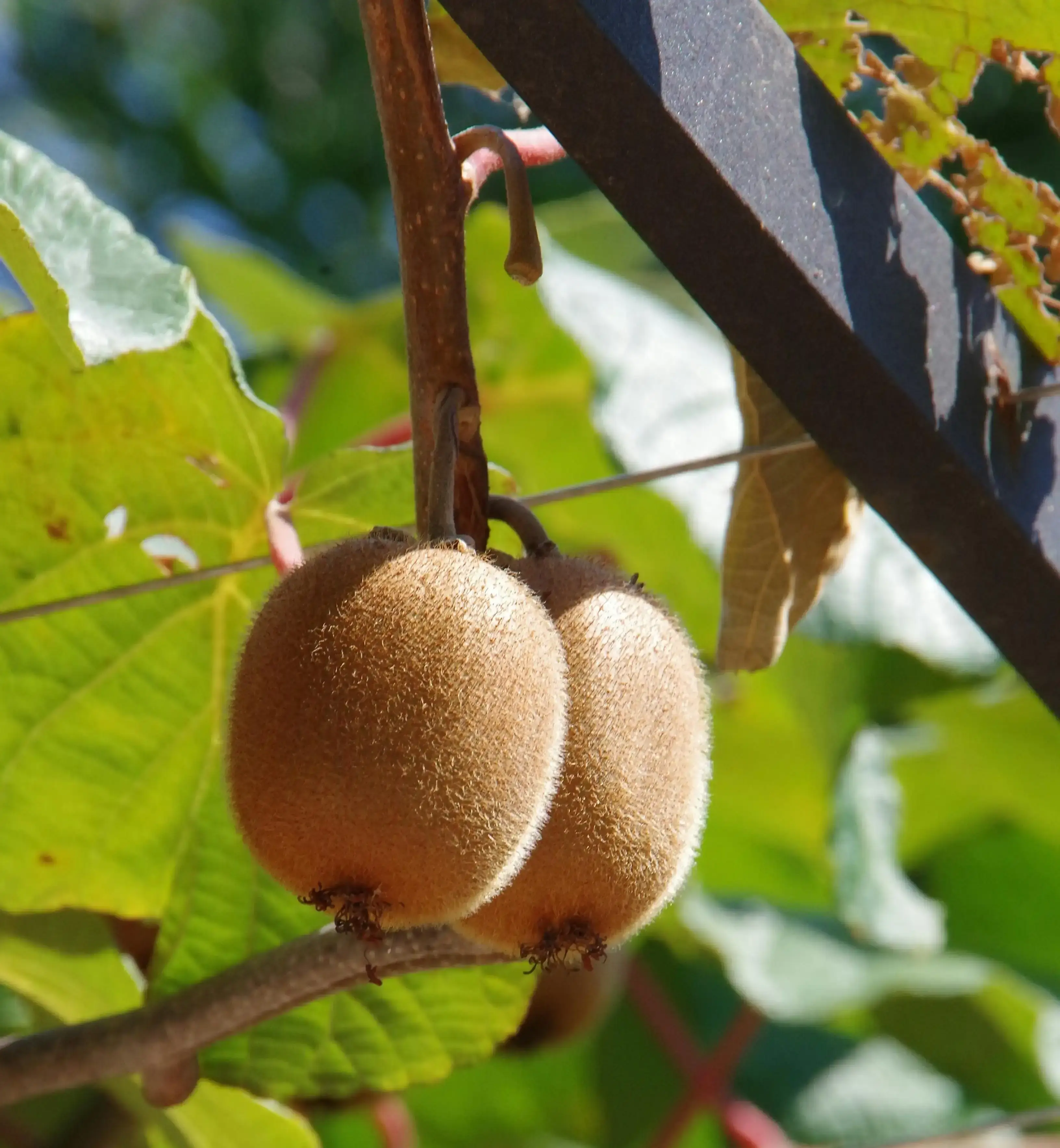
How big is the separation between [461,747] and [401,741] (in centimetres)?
3

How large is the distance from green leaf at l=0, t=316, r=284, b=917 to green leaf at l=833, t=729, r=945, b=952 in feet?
2.55

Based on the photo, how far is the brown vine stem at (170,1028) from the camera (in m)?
0.92

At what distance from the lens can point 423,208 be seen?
0.75 m

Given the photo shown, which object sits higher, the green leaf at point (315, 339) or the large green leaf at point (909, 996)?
the green leaf at point (315, 339)

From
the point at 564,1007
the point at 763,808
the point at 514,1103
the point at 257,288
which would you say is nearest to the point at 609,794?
the point at 564,1007

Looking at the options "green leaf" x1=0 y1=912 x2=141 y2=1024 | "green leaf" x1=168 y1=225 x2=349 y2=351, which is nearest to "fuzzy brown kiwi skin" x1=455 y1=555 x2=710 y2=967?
"green leaf" x1=0 y1=912 x2=141 y2=1024

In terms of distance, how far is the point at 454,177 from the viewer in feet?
2.46

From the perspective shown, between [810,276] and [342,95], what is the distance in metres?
3.67

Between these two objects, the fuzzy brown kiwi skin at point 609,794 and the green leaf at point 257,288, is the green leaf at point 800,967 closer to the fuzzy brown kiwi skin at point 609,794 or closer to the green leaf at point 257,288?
the fuzzy brown kiwi skin at point 609,794

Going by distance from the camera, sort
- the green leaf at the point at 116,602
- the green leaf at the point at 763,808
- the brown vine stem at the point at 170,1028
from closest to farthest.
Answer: the brown vine stem at the point at 170,1028 → the green leaf at the point at 116,602 → the green leaf at the point at 763,808

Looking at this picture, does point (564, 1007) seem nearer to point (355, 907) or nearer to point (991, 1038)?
point (991, 1038)

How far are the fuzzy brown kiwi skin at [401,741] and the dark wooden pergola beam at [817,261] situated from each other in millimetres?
182

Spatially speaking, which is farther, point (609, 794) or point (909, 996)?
point (909, 996)

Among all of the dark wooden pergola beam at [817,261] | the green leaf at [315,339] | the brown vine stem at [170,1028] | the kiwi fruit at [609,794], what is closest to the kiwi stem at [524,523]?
the kiwi fruit at [609,794]
